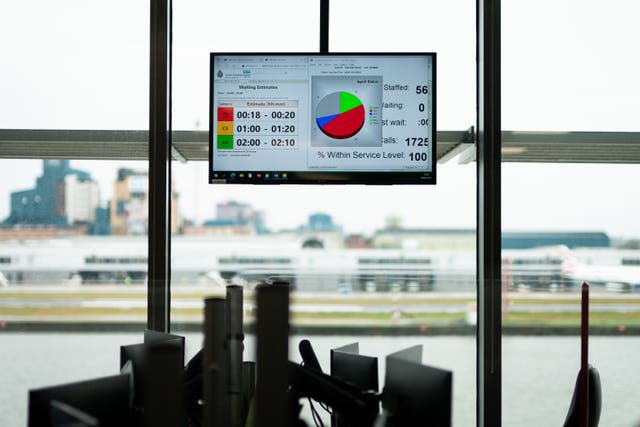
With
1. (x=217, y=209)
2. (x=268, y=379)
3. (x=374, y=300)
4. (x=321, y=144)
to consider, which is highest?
(x=321, y=144)

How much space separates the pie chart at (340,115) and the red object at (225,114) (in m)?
0.45

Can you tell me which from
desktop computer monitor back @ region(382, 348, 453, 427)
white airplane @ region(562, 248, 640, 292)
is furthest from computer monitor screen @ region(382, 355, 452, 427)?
white airplane @ region(562, 248, 640, 292)

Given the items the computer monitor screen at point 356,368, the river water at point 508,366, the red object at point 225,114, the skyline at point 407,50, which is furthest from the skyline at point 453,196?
the computer monitor screen at point 356,368

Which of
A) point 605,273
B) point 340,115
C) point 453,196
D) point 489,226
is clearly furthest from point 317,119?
point 605,273

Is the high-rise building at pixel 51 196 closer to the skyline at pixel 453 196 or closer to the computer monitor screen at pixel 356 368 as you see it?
the skyline at pixel 453 196

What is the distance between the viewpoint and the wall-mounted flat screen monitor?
355 cm

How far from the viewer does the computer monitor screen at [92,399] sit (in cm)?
150

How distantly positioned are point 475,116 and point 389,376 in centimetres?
229

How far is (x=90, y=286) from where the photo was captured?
13.3ft

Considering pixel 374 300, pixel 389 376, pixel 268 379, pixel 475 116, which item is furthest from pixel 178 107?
pixel 374 300

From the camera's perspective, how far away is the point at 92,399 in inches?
64.4

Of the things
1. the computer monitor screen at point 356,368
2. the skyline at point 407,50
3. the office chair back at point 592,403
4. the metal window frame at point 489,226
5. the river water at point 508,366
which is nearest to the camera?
the computer monitor screen at point 356,368

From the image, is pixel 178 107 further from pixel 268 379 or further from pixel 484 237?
pixel 268 379

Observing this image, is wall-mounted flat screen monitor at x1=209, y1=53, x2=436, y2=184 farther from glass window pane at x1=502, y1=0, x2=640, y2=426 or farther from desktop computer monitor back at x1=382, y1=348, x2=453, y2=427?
desktop computer monitor back at x1=382, y1=348, x2=453, y2=427
